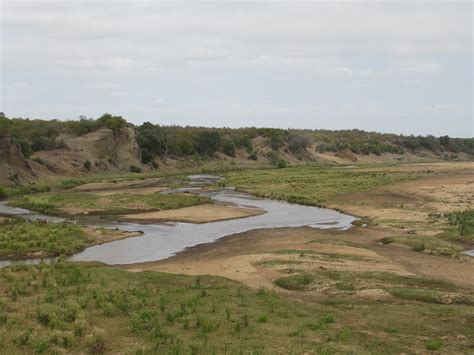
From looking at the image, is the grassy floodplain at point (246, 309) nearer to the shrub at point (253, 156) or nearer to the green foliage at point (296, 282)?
the green foliage at point (296, 282)

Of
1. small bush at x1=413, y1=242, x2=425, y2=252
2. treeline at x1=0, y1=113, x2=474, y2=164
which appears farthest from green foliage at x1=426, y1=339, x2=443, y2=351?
treeline at x1=0, y1=113, x2=474, y2=164

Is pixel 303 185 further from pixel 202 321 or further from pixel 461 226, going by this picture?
pixel 202 321

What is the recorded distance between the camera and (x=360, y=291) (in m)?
21.3

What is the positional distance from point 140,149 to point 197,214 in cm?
5660

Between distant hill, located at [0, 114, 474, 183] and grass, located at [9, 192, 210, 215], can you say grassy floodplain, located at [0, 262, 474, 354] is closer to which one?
grass, located at [9, 192, 210, 215]

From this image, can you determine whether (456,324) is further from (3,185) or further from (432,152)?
(432,152)


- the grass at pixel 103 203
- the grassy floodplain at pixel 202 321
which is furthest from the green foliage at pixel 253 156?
the grassy floodplain at pixel 202 321

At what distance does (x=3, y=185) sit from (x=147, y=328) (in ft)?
178

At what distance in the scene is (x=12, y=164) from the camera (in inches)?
2857

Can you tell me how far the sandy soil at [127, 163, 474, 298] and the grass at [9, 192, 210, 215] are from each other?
15.5 meters

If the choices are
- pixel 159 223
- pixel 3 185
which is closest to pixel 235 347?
pixel 159 223

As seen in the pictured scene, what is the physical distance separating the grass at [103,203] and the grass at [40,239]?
10183mm

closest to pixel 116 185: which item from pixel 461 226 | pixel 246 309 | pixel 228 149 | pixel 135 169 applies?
pixel 135 169

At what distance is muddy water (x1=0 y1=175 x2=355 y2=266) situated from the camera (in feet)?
104
